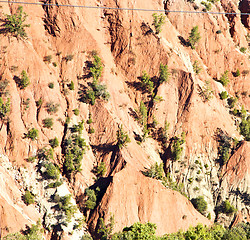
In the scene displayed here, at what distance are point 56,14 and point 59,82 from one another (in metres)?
11.4

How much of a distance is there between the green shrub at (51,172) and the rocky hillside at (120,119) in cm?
13

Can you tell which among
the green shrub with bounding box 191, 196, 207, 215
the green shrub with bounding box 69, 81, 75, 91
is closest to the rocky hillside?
the green shrub with bounding box 69, 81, 75, 91

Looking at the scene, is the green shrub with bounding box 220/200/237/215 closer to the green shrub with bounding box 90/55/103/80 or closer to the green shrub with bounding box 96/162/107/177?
the green shrub with bounding box 96/162/107/177

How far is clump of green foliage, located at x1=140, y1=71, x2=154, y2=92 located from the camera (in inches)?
1956

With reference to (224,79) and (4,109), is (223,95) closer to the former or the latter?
(224,79)

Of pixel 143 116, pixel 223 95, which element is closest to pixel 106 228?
pixel 143 116

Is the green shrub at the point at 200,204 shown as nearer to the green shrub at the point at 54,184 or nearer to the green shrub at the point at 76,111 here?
the green shrub at the point at 54,184

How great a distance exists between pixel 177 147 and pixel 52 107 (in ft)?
62.5

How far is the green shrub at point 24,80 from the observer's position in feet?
149

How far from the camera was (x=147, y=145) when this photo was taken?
153 ft

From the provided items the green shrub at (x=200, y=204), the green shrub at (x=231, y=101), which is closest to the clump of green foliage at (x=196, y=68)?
the green shrub at (x=231, y=101)

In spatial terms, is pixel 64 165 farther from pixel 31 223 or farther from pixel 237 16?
pixel 237 16

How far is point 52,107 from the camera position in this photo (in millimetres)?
45250

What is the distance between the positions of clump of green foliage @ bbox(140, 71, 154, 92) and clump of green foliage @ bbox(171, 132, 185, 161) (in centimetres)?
896
